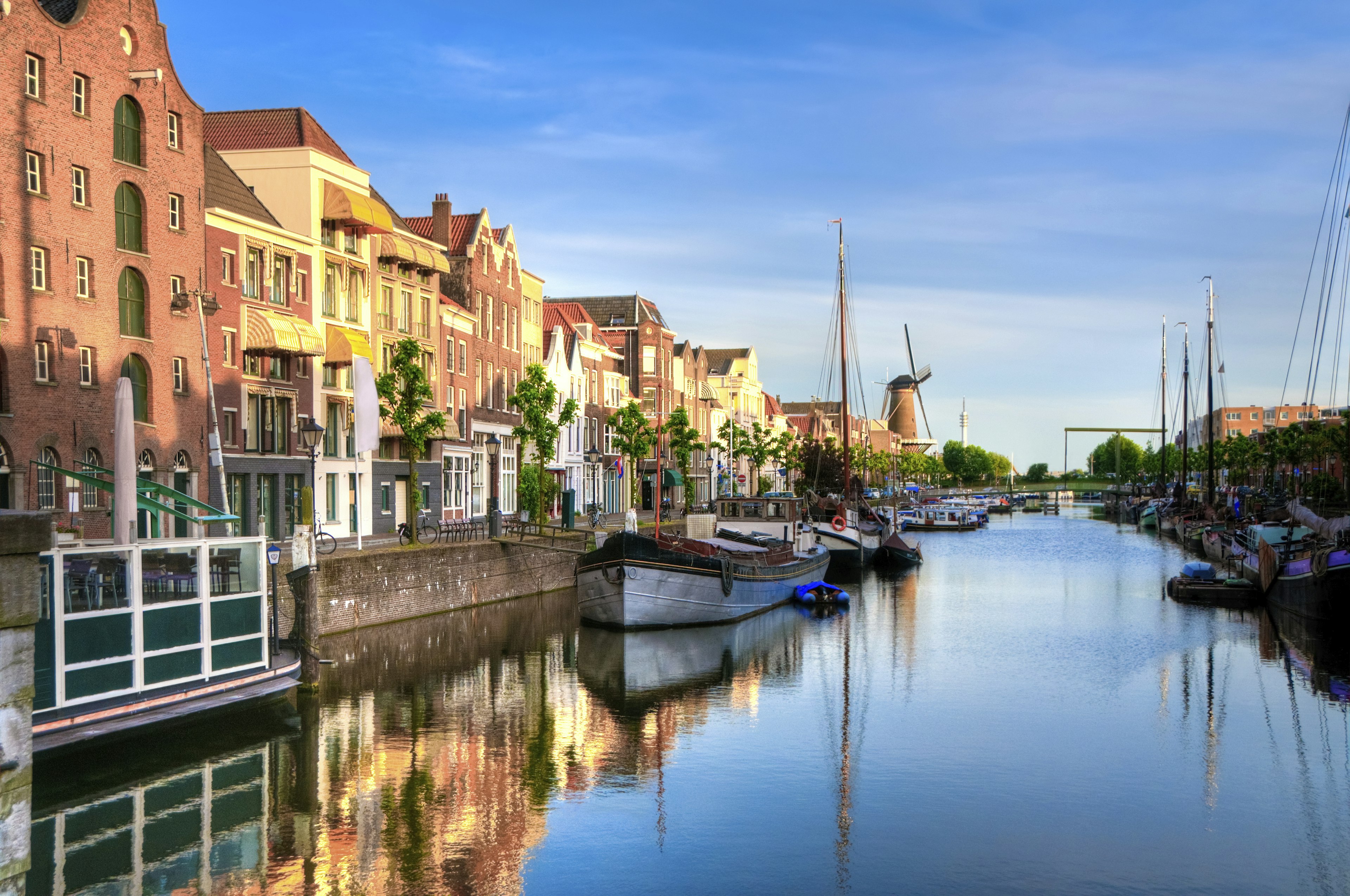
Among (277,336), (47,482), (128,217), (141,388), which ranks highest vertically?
(128,217)

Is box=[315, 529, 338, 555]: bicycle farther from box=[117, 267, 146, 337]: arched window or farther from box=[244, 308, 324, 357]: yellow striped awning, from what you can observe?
box=[117, 267, 146, 337]: arched window

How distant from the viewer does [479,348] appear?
64188 millimetres

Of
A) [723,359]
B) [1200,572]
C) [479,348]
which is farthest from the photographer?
[723,359]

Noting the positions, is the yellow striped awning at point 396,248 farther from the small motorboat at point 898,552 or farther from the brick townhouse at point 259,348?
the small motorboat at point 898,552

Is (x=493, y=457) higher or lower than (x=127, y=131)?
lower

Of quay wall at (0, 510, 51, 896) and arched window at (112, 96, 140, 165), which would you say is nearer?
quay wall at (0, 510, 51, 896)

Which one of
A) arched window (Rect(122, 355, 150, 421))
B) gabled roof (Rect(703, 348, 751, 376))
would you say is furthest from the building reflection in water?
gabled roof (Rect(703, 348, 751, 376))

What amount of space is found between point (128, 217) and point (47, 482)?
8.89 m

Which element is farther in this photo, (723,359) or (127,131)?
(723,359)

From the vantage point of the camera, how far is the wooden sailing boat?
6638cm

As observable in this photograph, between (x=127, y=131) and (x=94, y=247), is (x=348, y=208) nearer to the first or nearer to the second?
(x=127, y=131)

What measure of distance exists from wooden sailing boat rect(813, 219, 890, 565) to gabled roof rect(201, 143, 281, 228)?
3231 cm

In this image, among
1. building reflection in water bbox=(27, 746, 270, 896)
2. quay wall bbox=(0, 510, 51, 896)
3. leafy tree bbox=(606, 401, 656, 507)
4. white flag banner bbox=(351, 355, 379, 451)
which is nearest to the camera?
quay wall bbox=(0, 510, 51, 896)

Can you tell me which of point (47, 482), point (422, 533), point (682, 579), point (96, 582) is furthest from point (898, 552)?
point (96, 582)
